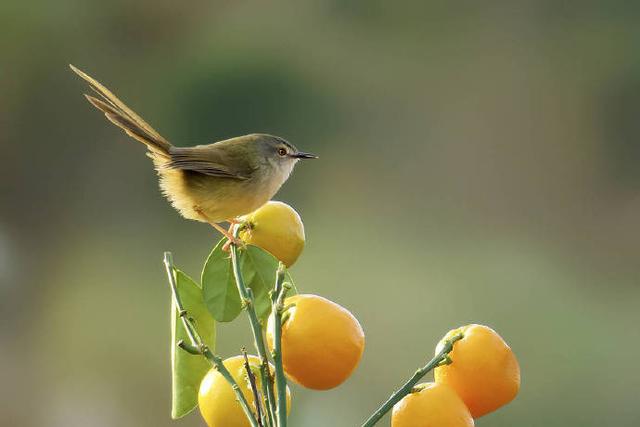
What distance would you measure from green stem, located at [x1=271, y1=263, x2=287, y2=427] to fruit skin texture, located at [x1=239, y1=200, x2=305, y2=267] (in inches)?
3.5

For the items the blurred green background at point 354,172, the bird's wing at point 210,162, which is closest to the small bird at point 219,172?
the bird's wing at point 210,162

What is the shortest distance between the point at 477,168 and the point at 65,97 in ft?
6.90

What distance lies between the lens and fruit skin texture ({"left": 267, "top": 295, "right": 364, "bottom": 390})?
37 cm

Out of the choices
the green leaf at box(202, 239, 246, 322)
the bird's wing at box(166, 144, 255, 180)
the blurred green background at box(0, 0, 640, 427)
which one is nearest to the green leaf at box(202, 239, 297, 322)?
the green leaf at box(202, 239, 246, 322)

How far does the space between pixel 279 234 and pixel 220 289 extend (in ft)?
0.16

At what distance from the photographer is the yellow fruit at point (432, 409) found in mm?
349

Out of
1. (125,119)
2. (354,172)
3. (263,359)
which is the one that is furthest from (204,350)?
(354,172)

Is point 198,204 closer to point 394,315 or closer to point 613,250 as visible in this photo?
point 394,315

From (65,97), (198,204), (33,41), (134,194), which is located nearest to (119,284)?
(134,194)

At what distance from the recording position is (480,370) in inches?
14.4

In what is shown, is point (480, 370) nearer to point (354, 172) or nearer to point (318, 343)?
point (318, 343)

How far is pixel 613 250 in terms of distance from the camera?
14.7ft

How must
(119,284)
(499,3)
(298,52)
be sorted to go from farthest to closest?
(499,3), (298,52), (119,284)

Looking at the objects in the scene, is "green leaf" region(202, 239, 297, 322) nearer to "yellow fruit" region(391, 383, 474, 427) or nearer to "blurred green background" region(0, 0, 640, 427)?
"yellow fruit" region(391, 383, 474, 427)
